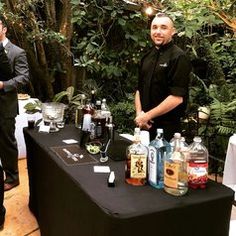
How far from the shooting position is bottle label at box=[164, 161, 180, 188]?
55.5 inches

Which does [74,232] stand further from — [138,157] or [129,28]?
[129,28]

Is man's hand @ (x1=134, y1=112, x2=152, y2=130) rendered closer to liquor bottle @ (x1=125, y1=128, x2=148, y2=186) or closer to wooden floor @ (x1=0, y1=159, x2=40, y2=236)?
liquor bottle @ (x1=125, y1=128, x2=148, y2=186)

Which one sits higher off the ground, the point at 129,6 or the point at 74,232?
the point at 129,6

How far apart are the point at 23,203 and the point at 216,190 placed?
1.98 meters

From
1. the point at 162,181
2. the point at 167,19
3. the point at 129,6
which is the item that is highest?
the point at 129,6

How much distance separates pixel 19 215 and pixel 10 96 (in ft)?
3.32

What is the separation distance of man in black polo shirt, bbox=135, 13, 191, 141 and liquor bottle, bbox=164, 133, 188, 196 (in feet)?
3.29

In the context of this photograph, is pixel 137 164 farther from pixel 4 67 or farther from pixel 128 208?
pixel 4 67

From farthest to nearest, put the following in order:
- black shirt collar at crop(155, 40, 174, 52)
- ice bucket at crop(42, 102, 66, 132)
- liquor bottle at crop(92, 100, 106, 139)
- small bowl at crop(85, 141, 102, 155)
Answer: ice bucket at crop(42, 102, 66, 132) < black shirt collar at crop(155, 40, 174, 52) < liquor bottle at crop(92, 100, 106, 139) < small bowl at crop(85, 141, 102, 155)

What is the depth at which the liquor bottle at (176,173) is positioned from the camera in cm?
142

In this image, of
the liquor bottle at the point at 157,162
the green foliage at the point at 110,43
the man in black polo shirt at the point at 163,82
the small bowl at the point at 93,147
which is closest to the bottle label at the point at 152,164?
the liquor bottle at the point at 157,162

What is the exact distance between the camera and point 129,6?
462 centimetres

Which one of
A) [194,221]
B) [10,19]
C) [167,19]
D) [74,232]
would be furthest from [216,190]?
[10,19]

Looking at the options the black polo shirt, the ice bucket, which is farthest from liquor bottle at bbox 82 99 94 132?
the black polo shirt
